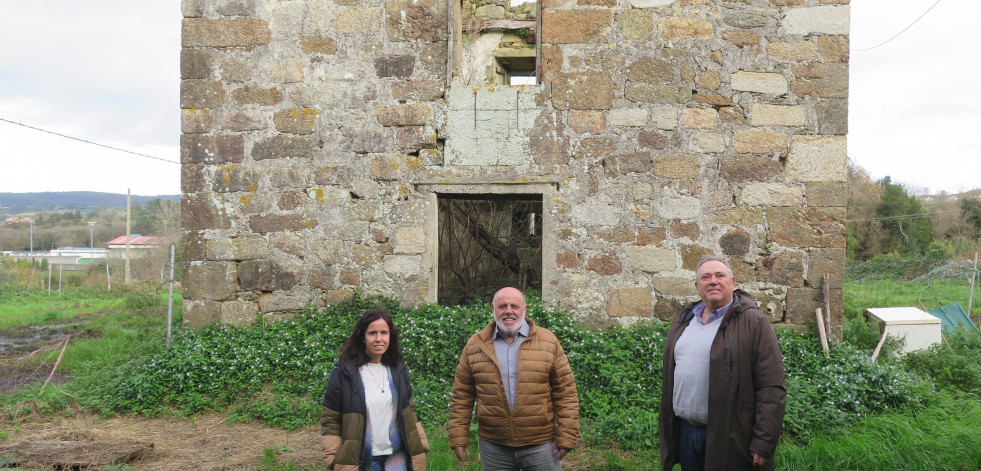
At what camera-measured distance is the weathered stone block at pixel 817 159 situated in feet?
18.3

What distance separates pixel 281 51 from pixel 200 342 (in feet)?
9.26

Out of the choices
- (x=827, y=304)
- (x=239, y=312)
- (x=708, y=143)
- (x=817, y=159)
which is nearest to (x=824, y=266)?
(x=827, y=304)

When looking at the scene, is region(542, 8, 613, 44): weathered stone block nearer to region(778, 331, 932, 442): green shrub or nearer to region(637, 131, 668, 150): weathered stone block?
region(637, 131, 668, 150): weathered stone block

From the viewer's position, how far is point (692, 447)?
115 inches

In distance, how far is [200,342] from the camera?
5.80 m

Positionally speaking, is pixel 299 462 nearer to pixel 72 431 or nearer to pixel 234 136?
pixel 72 431

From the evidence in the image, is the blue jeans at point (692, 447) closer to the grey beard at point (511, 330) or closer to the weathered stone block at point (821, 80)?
the grey beard at point (511, 330)

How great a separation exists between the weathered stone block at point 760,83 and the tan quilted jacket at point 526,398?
12.2 feet

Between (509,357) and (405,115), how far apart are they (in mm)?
3546

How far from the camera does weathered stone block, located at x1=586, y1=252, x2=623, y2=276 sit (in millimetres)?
5738

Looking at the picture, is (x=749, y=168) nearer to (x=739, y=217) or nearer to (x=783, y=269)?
(x=739, y=217)

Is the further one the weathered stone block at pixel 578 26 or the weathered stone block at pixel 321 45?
the weathered stone block at pixel 321 45

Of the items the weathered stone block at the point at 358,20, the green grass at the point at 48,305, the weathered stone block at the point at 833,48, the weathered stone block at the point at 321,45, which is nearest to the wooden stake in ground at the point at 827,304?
the weathered stone block at the point at 833,48

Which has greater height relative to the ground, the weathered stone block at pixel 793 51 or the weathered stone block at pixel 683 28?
the weathered stone block at pixel 683 28
